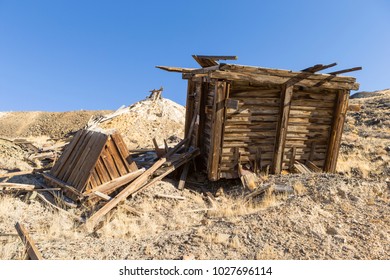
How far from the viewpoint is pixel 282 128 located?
9.33 metres

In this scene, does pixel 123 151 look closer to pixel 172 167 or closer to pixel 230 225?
pixel 172 167

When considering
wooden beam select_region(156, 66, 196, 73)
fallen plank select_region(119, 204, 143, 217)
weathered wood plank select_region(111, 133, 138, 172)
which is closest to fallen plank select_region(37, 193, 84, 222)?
fallen plank select_region(119, 204, 143, 217)

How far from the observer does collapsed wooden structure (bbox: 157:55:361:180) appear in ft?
28.5

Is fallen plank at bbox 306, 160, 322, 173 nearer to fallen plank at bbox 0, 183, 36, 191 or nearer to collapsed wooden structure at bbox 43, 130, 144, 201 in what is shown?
collapsed wooden structure at bbox 43, 130, 144, 201

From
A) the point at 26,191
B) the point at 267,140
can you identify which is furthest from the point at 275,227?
the point at 26,191

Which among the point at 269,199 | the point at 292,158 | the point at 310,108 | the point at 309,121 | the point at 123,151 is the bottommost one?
the point at 269,199

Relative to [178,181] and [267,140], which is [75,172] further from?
[267,140]

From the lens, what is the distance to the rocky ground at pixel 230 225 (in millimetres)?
5125

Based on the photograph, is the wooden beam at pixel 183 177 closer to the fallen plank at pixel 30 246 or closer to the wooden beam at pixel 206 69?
the wooden beam at pixel 206 69

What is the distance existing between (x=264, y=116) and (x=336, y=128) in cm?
267

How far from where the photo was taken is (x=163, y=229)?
265 inches

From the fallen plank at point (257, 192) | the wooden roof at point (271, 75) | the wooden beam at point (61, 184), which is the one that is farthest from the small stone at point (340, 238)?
the wooden beam at point (61, 184)

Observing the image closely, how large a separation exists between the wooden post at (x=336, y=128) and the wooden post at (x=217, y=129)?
3957 millimetres

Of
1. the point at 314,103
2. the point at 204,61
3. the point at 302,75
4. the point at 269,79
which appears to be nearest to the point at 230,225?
the point at 269,79
